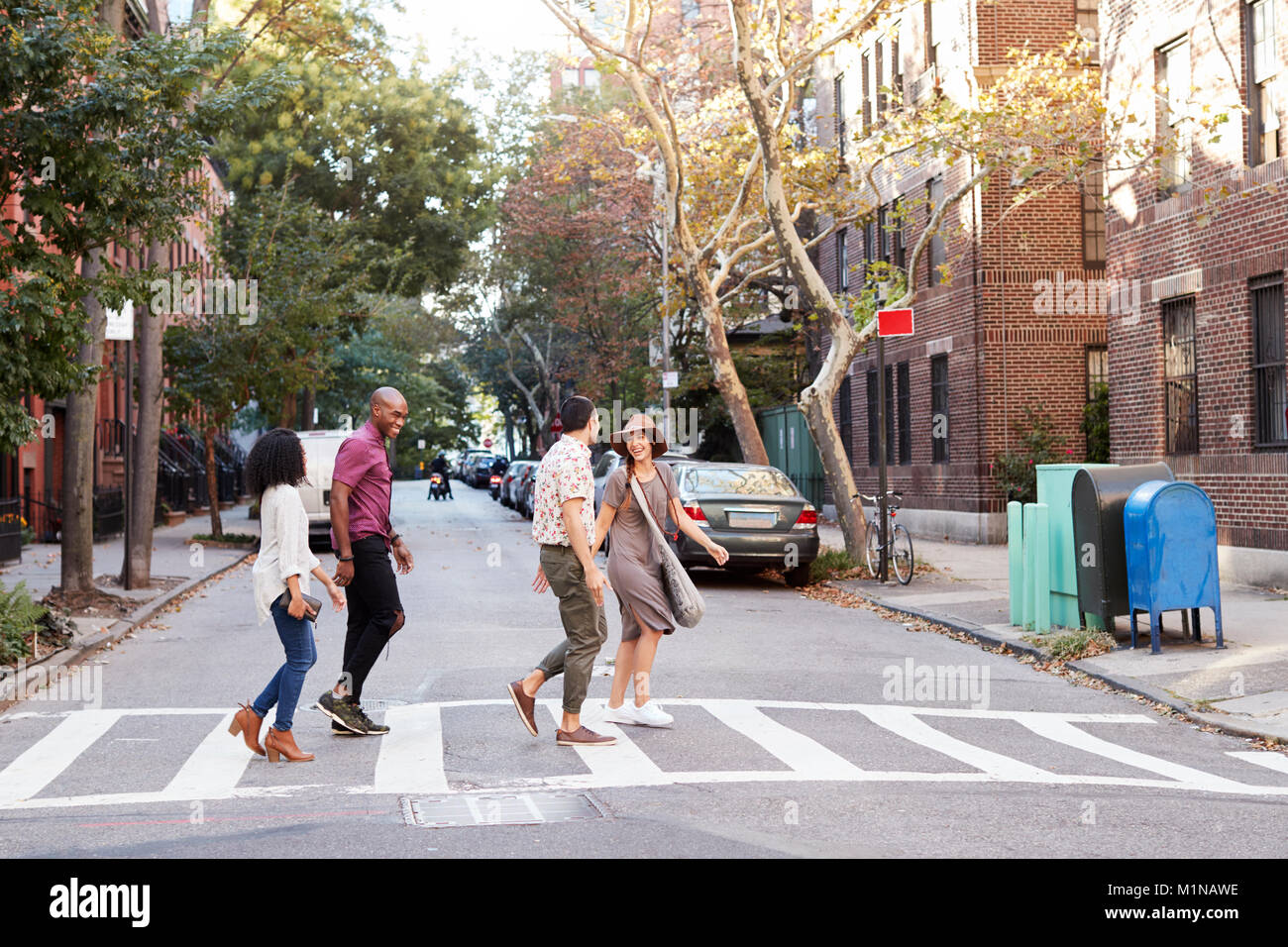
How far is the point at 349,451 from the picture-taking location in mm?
8609

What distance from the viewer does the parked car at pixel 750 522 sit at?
61.7 ft

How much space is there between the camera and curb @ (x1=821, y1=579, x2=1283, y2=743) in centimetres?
916

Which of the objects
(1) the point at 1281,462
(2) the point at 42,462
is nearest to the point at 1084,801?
(1) the point at 1281,462

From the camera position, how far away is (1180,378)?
19.2m

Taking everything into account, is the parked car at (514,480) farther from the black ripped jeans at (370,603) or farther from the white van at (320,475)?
the black ripped jeans at (370,603)

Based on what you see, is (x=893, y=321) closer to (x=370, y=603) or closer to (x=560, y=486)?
(x=560, y=486)

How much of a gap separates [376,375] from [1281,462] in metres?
42.6

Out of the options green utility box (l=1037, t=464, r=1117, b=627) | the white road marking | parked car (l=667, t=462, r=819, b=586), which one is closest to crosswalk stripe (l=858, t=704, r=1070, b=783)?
the white road marking

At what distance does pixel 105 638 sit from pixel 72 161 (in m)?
4.33

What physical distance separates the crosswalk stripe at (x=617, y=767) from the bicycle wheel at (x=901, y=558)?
10.5 meters

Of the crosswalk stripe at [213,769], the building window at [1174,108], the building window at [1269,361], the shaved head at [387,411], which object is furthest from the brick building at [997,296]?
the crosswalk stripe at [213,769]

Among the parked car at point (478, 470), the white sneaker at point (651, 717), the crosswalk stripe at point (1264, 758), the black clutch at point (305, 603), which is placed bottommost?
the crosswalk stripe at point (1264, 758)

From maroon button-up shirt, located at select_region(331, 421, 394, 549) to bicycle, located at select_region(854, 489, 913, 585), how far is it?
11.0 m

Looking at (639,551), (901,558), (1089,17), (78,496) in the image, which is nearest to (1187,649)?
(639,551)
